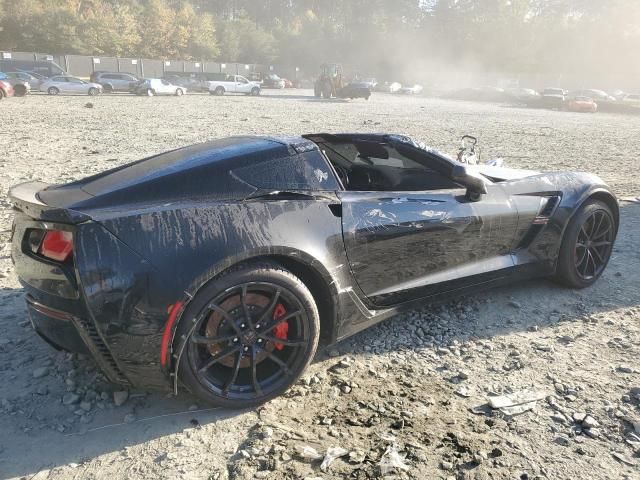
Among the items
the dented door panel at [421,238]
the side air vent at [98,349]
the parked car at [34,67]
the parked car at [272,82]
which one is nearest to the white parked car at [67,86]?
the parked car at [34,67]

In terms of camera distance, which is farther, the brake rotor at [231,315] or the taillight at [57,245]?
the brake rotor at [231,315]

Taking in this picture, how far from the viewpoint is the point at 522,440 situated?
2465 millimetres

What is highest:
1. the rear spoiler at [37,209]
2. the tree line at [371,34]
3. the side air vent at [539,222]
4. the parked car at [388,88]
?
the tree line at [371,34]

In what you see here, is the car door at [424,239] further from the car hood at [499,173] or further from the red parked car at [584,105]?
the red parked car at [584,105]

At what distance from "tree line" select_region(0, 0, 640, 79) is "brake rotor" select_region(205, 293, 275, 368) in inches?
2254

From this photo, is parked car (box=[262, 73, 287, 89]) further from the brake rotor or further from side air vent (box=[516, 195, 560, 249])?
the brake rotor

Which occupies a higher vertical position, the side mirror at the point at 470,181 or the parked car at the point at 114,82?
the side mirror at the point at 470,181

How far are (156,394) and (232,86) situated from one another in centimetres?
3934

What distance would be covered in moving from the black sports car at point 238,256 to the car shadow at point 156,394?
0.26 meters

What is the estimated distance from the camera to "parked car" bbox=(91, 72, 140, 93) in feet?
111

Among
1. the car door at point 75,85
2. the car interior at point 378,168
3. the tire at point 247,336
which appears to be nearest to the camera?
the tire at point 247,336

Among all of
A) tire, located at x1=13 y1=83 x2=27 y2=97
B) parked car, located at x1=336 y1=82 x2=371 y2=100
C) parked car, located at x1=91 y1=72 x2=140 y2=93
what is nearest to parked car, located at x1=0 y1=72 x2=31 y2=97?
tire, located at x1=13 y1=83 x2=27 y2=97

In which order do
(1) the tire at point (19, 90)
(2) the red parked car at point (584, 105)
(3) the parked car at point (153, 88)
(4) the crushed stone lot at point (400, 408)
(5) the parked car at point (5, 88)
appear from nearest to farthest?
1. (4) the crushed stone lot at point (400, 408)
2. (5) the parked car at point (5, 88)
3. (1) the tire at point (19, 90)
4. (3) the parked car at point (153, 88)
5. (2) the red parked car at point (584, 105)

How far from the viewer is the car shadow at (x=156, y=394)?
2375mm
